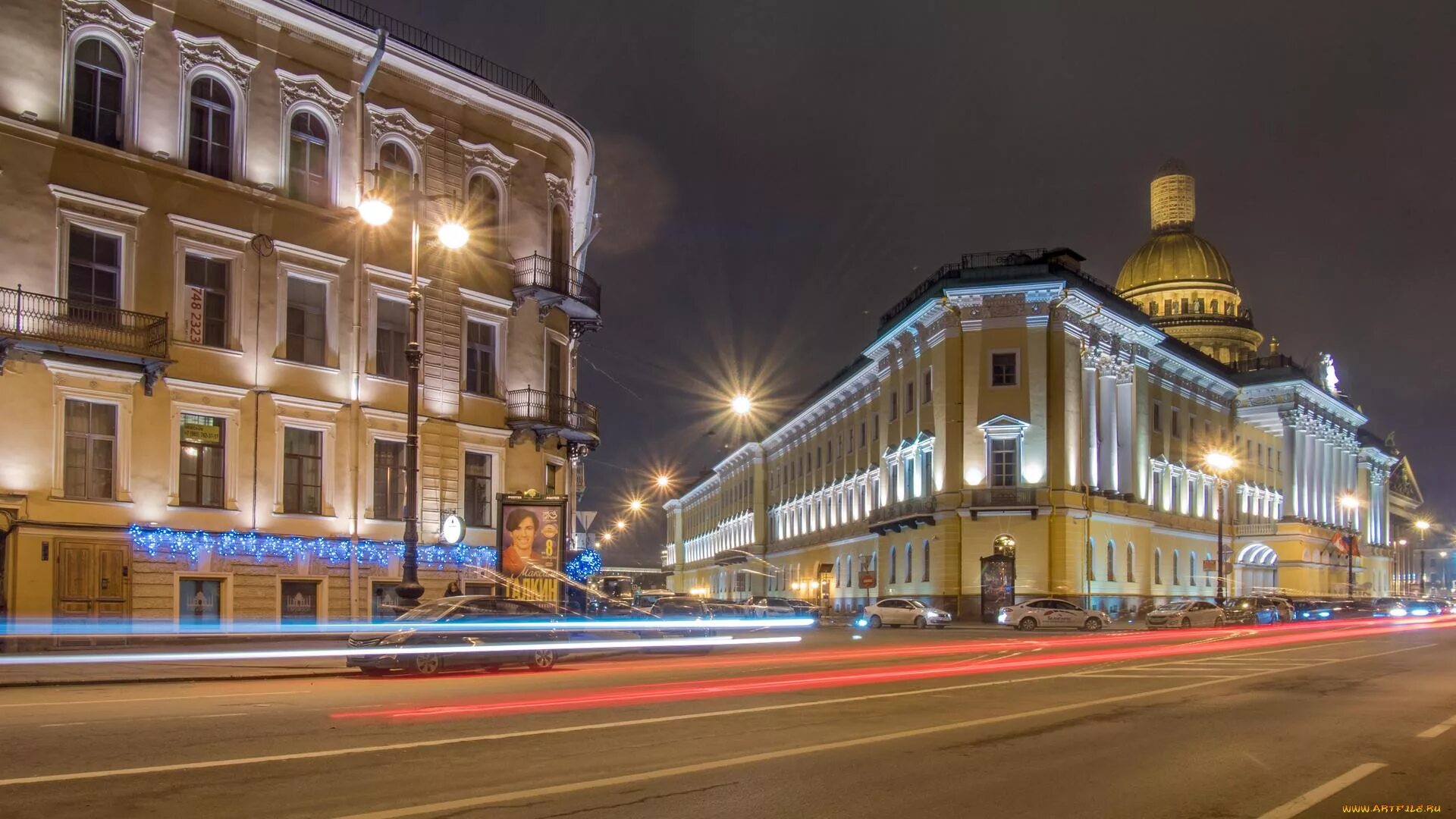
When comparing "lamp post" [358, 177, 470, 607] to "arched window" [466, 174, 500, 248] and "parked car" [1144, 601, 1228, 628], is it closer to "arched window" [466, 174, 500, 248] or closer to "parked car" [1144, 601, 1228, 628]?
"arched window" [466, 174, 500, 248]

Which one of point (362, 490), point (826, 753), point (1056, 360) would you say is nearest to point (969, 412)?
point (1056, 360)

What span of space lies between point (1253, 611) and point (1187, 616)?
5.99m

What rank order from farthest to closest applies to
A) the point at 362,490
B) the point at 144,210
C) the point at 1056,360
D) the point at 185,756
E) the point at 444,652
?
the point at 1056,360 < the point at 362,490 < the point at 144,210 < the point at 444,652 < the point at 185,756

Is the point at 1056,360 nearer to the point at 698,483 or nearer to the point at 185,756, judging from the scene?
the point at 185,756

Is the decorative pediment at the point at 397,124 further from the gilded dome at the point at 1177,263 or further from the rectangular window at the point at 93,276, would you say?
the gilded dome at the point at 1177,263

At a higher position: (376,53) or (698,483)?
(376,53)

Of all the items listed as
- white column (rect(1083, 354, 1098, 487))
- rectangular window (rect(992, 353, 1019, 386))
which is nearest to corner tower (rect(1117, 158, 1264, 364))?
white column (rect(1083, 354, 1098, 487))

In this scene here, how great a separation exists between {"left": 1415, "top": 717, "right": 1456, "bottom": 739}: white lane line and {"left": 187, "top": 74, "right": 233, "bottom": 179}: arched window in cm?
2809

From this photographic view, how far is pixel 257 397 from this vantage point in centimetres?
3066

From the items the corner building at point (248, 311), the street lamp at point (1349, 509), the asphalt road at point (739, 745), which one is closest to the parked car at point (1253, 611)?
the corner building at point (248, 311)

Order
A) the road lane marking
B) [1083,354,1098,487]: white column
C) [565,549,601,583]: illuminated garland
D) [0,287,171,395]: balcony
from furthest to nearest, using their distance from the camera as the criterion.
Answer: [1083,354,1098,487]: white column < [565,549,601,583]: illuminated garland < [0,287,171,395]: balcony < the road lane marking

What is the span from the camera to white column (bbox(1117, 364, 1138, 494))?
2484 inches

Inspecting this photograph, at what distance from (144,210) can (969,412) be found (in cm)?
3883

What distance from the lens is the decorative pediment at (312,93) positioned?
104ft
